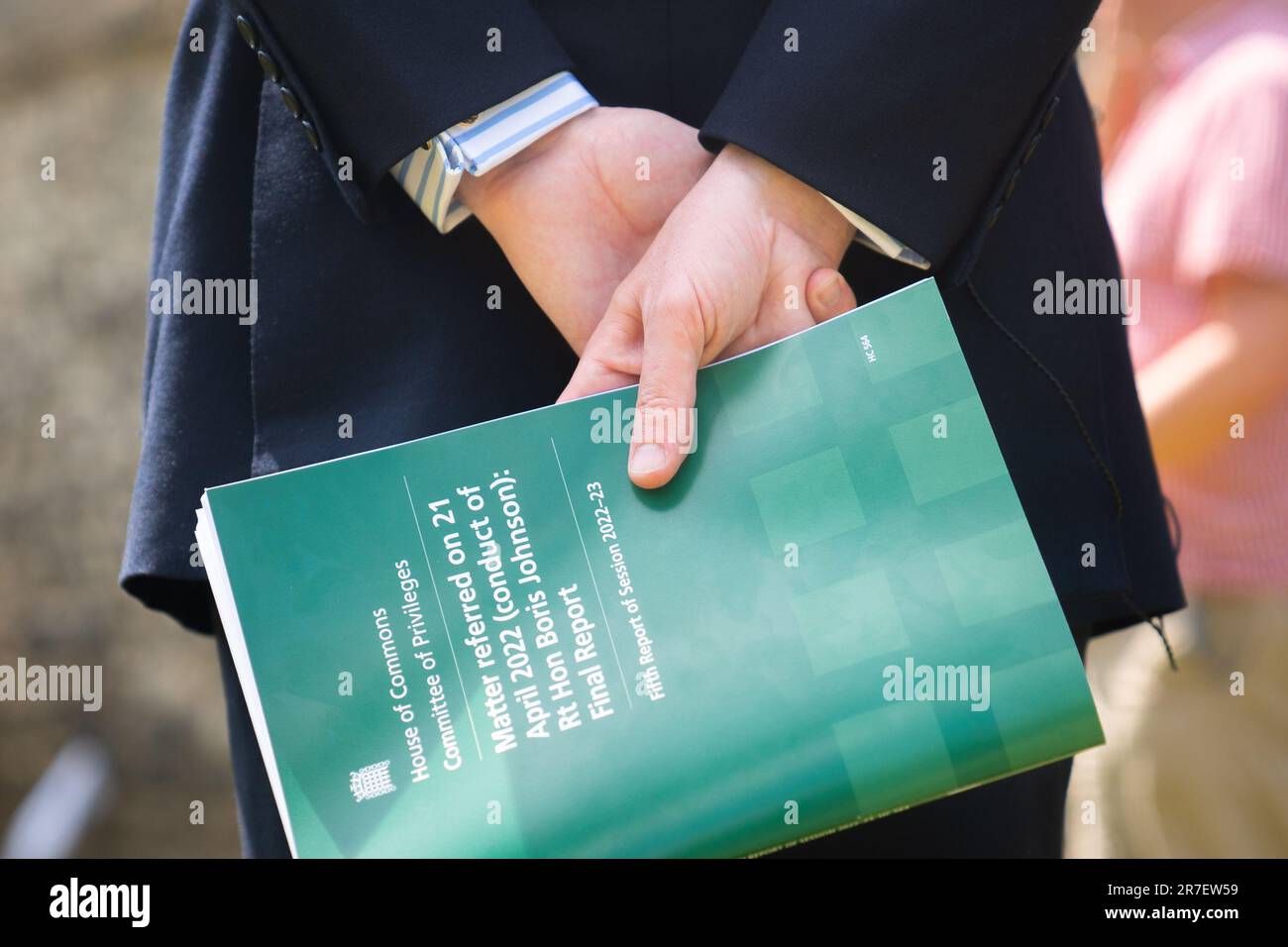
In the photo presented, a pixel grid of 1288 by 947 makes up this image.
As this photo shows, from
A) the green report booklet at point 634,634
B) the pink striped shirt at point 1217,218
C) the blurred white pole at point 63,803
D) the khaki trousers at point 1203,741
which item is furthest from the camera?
the blurred white pole at point 63,803

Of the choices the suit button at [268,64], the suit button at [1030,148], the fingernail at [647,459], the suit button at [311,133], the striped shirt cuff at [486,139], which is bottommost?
the fingernail at [647,459]

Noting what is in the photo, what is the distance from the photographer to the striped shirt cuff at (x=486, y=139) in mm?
799

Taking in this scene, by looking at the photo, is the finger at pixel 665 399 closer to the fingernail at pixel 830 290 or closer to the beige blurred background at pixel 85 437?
the fingernail at pixel 830 290

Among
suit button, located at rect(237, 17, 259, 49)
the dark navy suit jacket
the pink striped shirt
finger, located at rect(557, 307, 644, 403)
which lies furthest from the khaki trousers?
suit button, located at rect(237, 17, 259, 49)

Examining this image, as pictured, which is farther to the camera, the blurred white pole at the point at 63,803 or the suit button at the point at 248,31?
the blurred white pole at the point at 63,803

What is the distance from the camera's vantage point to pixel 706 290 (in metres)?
0.76

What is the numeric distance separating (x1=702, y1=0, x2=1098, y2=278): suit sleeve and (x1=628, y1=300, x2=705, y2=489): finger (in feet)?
0.47

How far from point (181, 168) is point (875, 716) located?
2.34ft

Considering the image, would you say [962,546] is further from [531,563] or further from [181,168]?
[181,168]

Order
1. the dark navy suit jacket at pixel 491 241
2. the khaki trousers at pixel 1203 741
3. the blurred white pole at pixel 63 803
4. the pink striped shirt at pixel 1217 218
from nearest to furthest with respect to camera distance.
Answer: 1. the dark navy suit jacket at pixel 491 241
2. the pink striped shirt at pixel 1217 218
3. the khaki trousers at pixel 1203 741
4. the blurred white pole at pixel 63 803

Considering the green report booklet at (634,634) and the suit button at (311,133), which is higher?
the suit button at (311,133)

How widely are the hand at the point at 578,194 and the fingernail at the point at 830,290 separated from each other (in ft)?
0.43

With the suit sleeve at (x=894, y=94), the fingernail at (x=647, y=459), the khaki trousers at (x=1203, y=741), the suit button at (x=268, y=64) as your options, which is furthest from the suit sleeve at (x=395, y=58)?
A: the khaki trousers at (x=1203, y=741)
